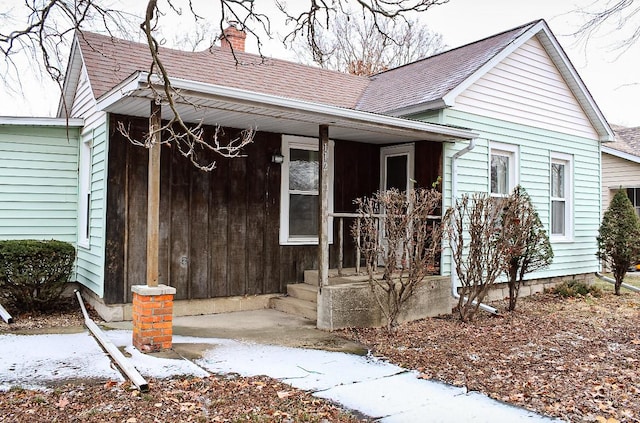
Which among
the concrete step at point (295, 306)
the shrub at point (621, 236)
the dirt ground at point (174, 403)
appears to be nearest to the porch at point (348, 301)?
the concrete step at point (295, 306)

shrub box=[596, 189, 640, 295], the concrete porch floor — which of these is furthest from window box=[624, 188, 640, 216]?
the concrete porch floor

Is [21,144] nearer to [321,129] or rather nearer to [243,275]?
[243,275]

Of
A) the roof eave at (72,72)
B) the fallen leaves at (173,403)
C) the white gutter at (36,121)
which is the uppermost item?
the roof eave at (72,72)

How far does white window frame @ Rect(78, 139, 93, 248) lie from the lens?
7.99 meters

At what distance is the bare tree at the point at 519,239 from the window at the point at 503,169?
1.78ft

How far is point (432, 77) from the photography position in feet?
31.7

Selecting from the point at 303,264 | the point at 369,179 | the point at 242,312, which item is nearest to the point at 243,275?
the point at 242,312

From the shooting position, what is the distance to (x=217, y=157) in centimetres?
757

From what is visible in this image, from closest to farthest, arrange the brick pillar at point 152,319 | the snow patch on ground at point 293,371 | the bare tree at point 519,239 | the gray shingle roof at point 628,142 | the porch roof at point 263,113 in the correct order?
1. the snow patch on ground at point 293,371
2. the brick pillar at point 152,319
3. the porch roof at point 263,113
4. the bare tree at point 519,239
5. the gray shingle roof at point 628,142

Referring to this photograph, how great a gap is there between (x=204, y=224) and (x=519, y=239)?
4515 millimetres

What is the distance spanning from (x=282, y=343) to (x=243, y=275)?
2.05 metres

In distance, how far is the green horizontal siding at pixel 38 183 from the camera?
26.0ft

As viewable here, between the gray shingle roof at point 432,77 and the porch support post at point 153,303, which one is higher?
the gray shingle roof at point 432,77

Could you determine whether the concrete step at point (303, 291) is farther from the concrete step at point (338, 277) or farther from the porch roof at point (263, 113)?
the porch roof at point (263, 113)
